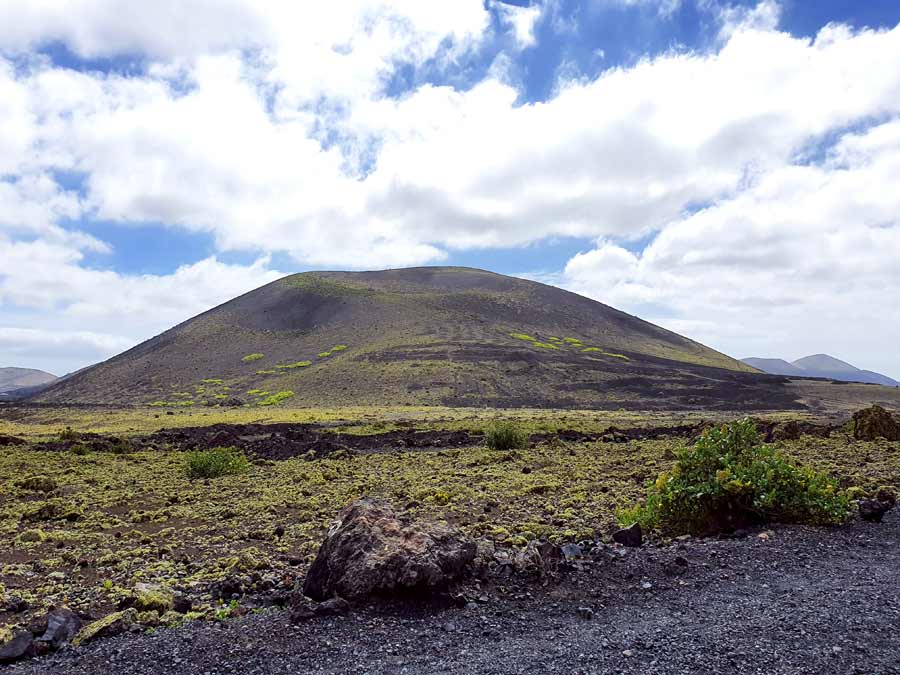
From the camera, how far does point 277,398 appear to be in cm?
6950

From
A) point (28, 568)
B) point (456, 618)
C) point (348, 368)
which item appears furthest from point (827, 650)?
point (348, 368)

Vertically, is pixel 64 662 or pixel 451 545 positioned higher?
pixel 451 545

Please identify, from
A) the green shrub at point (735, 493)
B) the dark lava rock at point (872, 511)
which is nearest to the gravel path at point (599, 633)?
the green shrub at point (735, 493)

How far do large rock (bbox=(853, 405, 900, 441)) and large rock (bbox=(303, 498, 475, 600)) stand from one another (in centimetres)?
2123

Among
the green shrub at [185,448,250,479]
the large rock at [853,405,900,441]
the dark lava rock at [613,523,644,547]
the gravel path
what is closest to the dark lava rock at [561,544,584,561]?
the gravel path

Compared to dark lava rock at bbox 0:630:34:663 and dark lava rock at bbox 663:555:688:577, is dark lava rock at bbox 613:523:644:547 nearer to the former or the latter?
dark lava rock at bbox 663:555:688:577

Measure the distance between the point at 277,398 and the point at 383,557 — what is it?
219 ft

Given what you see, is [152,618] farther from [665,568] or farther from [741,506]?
[741,506]

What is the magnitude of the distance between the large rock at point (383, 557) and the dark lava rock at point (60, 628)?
2237mm

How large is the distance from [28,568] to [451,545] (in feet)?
22.2

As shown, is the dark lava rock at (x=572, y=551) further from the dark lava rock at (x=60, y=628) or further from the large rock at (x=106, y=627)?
the dark lava rock at (x=60, y=628)

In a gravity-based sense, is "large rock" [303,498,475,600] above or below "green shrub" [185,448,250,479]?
above

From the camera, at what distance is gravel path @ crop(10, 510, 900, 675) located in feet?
15.6

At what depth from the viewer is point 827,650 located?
15.6ft
